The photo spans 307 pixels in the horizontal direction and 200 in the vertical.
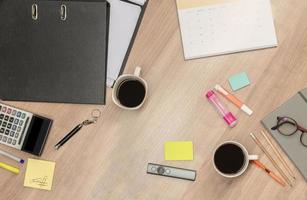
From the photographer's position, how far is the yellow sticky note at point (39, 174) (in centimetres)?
108

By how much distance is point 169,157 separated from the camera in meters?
1.05

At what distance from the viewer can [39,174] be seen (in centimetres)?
109

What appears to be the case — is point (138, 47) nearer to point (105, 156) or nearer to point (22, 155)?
point (105, 156)

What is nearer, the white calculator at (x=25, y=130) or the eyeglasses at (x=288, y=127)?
the eyeglasses at (x=288, y=127)

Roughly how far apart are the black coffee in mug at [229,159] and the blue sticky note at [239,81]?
0.15 m

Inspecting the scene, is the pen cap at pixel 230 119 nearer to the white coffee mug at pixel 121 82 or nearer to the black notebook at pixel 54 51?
the white coffee mug at pixel 121 82

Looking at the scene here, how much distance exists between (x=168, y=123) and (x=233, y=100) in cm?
17

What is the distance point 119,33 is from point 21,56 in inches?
10.5

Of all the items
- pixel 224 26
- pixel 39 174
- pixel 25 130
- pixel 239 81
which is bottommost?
pixel 39 174

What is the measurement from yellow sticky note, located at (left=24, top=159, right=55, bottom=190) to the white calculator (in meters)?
0.03

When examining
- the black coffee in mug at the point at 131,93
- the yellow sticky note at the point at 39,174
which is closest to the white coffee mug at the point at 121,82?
the black coffee in mug at the point at 131,93

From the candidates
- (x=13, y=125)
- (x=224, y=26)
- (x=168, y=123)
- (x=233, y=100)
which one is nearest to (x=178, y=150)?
(x=168, y=123)

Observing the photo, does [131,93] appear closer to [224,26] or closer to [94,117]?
[94,117]

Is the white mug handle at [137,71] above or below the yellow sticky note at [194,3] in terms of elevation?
below
